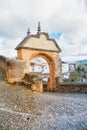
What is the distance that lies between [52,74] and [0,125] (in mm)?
13915

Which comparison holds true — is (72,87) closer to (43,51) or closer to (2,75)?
(43,51)

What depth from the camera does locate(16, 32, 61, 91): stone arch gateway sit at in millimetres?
17766

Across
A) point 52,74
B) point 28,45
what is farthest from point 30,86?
point 52,74

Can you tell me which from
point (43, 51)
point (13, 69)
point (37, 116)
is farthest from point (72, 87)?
point (37, 116)

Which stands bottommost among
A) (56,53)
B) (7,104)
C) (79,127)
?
(79,127)

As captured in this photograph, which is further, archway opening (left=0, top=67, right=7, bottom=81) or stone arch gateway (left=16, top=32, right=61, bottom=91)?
stone arch gateway (left=16, top=32, right=61, bottom=91)

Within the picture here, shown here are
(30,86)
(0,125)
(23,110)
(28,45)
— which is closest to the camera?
(0,125)

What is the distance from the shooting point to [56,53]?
19.9 m

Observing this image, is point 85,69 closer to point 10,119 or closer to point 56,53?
point 56,53

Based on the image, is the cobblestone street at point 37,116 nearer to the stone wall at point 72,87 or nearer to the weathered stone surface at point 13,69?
the weathered stone surface at point 13,69

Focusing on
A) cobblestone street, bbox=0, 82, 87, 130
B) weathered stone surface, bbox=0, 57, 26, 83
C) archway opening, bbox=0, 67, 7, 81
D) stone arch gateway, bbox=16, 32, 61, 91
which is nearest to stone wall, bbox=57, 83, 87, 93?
stone arch gateway, bbox=16, 32, 61, 91

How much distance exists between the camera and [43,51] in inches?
747

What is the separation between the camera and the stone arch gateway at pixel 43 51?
1777 centimetres

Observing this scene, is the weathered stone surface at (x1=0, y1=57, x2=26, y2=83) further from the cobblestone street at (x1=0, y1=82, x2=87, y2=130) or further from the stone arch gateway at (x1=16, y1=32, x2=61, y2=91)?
the cobblestone street at (x1=0, y1=82, x2=87, y2=130)
